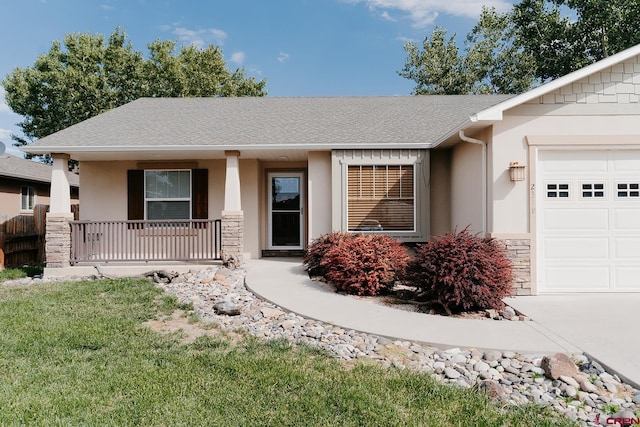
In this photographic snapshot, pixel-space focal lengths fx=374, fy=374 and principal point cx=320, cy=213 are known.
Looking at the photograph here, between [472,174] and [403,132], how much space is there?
253 cm

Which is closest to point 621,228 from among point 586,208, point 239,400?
point 586,208

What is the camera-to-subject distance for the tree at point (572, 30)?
1786cm

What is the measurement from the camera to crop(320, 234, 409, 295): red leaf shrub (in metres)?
6.38

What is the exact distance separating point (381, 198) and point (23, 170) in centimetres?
1613

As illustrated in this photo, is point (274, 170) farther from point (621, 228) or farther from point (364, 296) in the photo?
point (621, 228)

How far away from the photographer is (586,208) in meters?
6.30

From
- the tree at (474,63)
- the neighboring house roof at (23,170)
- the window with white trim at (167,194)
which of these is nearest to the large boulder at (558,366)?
the window with white trim at (167,194)

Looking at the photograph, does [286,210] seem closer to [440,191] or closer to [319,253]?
[319,253]

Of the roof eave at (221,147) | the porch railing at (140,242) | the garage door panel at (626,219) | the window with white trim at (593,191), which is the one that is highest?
the roof eave at (221,147)

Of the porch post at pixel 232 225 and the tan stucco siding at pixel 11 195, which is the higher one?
the tan stucco siding at pixel 11 195

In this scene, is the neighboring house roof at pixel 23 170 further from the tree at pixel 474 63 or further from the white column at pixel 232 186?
the tree at pixel 474 63

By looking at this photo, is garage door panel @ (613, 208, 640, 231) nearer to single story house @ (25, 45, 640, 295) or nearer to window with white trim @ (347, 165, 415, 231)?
single story house @ (25, 45, 640, 295)

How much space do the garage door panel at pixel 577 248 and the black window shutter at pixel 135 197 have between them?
9.52 m

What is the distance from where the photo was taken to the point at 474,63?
79.2ft
